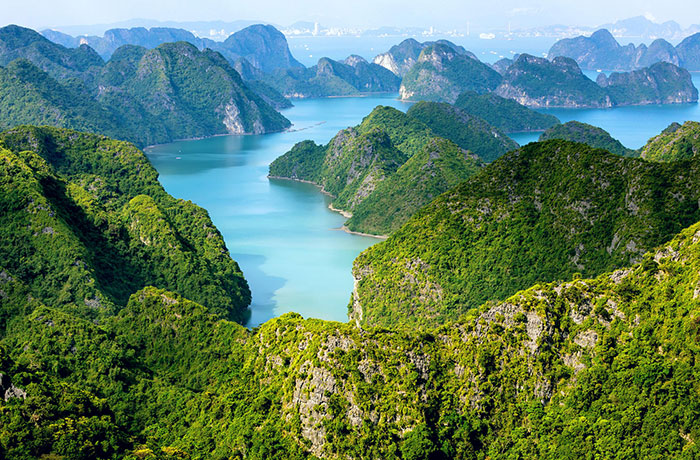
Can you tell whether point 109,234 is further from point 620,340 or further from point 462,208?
point 620,340

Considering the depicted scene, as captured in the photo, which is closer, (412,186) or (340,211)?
(412,186)

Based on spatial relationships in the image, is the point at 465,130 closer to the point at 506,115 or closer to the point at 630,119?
the point at 506,115

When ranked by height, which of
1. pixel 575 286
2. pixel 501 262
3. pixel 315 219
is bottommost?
pixel 315 219

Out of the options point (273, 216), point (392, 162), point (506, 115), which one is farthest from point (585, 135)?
point (273, 216)

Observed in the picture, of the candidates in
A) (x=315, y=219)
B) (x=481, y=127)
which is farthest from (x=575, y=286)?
(x=481, y=127)

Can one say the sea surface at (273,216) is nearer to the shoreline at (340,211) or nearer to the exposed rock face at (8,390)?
the shoreline at (340,211)

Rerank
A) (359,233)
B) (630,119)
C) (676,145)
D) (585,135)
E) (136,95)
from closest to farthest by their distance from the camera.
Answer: (676,145) < (359,233) < (585,135) < (136,95) < (630,119)

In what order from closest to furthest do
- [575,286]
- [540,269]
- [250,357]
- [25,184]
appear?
[575,286]
[250,357]
[540,269]
[25,184]

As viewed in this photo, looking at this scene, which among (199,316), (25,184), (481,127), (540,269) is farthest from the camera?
(481,127)
